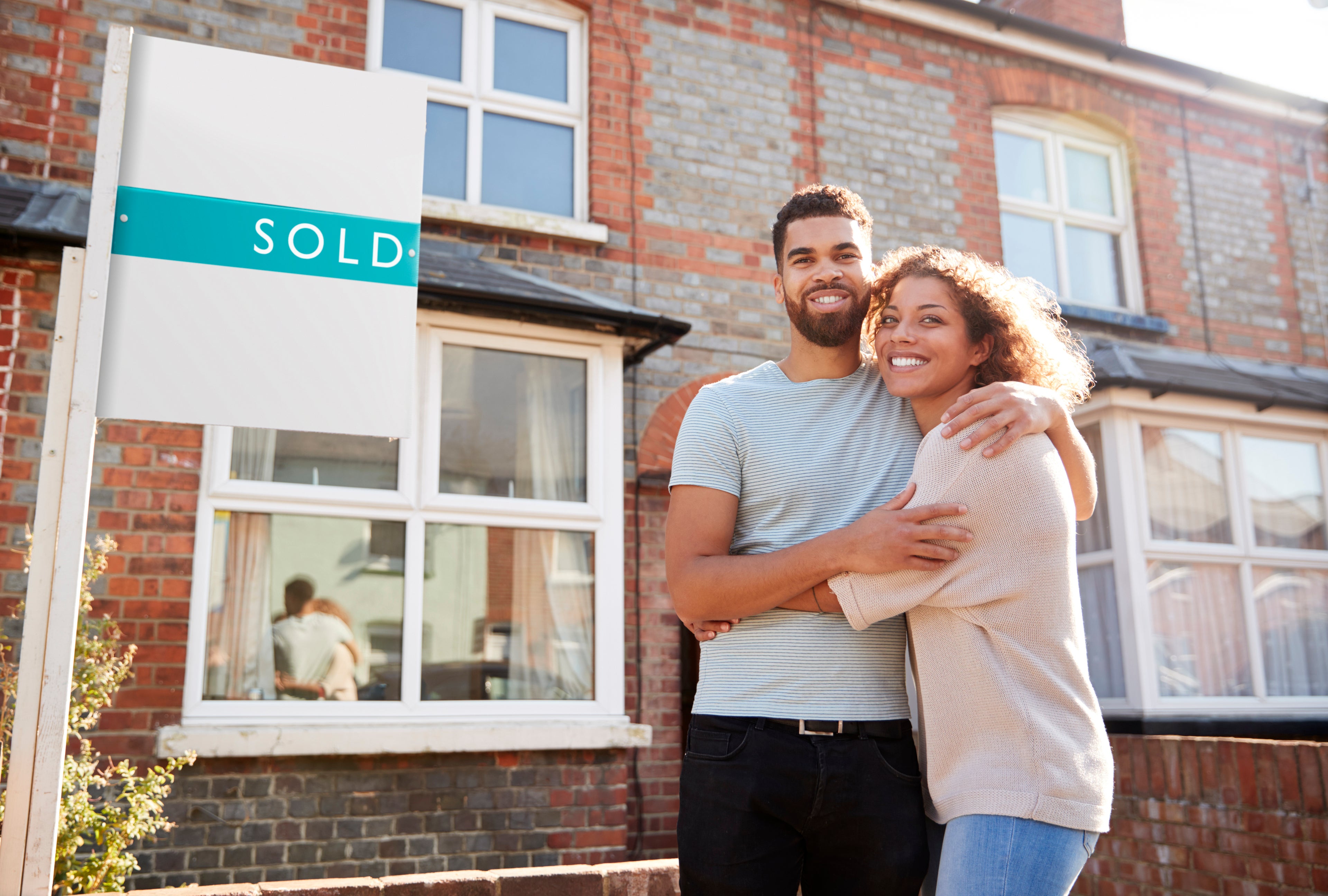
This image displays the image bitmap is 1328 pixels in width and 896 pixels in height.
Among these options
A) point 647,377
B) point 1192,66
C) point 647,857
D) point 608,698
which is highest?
point 1192,66

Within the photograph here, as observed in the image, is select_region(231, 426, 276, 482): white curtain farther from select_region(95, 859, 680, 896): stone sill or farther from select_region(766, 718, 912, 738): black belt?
select_region(766, 718, 912, 738): black belt

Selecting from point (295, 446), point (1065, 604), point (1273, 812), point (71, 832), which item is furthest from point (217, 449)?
point (1273, 812)

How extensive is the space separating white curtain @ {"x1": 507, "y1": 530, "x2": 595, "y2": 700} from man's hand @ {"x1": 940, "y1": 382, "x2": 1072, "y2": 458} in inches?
145

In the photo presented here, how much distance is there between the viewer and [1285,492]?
6812 millimetres

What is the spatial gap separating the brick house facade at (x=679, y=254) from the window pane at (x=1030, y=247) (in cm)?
33

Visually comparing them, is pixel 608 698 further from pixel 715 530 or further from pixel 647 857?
pixel 715 530

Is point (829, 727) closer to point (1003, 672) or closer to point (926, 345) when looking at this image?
point (1003, 672)

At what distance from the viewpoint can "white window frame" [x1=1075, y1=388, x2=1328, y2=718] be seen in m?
6.05

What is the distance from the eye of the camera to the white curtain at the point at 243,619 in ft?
15.1

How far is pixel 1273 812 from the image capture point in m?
3.59

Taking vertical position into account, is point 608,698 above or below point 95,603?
below

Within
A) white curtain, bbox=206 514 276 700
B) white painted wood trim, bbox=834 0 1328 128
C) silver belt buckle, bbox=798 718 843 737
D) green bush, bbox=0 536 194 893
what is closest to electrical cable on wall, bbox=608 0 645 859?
white painted wood trim, bbox=834 0 1328 128

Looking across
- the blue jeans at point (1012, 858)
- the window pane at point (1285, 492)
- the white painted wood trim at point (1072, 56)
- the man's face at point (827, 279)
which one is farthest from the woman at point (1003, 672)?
the white painted wood trim at point (1072, 56)

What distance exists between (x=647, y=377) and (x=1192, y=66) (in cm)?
523
